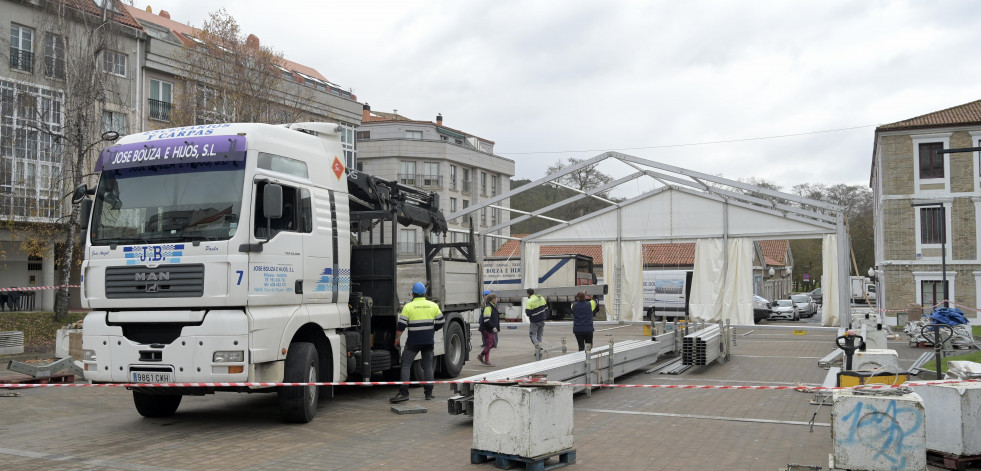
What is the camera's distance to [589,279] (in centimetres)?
4369

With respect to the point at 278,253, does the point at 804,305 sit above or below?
below

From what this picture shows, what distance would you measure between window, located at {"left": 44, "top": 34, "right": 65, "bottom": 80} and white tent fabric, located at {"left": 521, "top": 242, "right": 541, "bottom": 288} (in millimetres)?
20430

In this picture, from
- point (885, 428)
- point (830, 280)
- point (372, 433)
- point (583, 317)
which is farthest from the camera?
point (830, 280)

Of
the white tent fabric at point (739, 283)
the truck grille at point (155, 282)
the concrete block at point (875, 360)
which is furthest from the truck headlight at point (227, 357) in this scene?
the white tent fabric at point (739, 283)

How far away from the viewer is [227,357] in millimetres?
8789

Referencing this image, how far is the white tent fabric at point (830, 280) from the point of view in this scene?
30.5m

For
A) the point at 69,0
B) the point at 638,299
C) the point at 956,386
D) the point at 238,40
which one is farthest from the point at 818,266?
the point at 956,386

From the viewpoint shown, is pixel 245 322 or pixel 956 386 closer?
pixel 956 386

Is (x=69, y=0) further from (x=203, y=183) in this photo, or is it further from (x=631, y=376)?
(x=631, y=376)

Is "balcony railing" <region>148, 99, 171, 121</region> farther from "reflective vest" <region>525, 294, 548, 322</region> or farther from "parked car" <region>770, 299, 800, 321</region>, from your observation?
"parked car" <region>770, 299, 800, 321</region>

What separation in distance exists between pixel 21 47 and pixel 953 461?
3251cm

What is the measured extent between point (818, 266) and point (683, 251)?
28.0 m

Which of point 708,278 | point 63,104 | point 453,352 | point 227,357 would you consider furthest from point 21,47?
point 708,278

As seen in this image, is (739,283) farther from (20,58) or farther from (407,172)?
(407,172)
